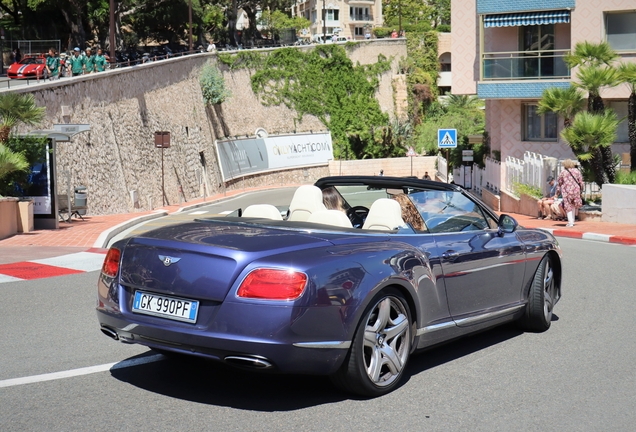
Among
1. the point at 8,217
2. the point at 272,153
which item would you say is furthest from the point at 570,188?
the point at 272,153

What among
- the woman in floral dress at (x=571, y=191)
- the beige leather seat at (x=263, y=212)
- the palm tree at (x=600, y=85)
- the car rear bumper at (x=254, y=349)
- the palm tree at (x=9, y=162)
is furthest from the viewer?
the palm tree at (x=600, y=85)

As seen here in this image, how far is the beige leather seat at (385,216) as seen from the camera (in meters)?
6.57

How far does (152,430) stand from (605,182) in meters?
22.6

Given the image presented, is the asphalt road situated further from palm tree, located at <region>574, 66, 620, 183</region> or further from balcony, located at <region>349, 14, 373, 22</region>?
balcony, located at <region>349, 14, 373, 22</region>

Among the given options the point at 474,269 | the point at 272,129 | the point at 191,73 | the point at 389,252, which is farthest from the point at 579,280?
the point at 272,129

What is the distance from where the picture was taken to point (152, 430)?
486cm

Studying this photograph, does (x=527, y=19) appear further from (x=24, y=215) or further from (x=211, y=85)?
(x=211, y=85)

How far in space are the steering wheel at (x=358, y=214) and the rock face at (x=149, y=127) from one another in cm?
1852

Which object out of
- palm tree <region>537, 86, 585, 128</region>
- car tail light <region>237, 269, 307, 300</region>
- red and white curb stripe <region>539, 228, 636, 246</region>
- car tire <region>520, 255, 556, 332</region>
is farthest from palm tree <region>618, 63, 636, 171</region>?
car tail light <region>237, 269, 307, 300</region>

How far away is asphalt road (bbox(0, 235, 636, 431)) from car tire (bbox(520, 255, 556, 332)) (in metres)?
0.11

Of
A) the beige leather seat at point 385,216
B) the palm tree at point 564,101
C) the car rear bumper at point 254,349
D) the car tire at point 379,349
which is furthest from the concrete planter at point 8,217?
the palm tree at point 564,101

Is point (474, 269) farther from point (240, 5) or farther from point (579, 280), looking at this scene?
point (240, 5)

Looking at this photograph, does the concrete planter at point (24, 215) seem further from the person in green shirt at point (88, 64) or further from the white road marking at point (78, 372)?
the person in green shirt at point (88, 64)

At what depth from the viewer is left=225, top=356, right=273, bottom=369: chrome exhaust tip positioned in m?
5.11
